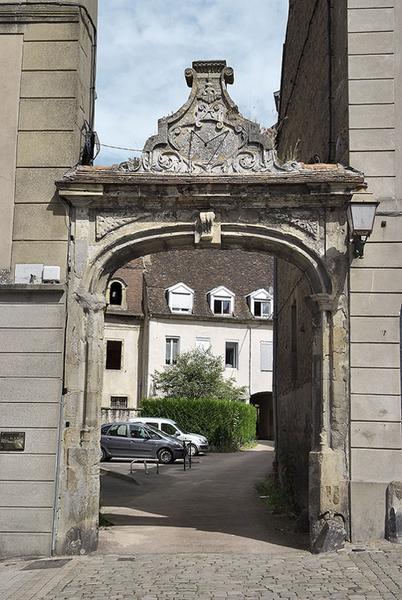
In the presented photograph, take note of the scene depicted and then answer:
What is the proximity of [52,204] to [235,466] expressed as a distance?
16.5 meters

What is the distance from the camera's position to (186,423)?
3341 centimetres

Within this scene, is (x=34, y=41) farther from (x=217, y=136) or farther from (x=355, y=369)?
(x=355, y=369)

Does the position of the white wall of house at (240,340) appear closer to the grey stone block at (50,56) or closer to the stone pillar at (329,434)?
the grey stone block at (50,56)

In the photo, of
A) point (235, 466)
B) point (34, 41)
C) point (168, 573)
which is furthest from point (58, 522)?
point (235, 466)

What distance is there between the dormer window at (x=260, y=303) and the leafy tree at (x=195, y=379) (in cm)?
521

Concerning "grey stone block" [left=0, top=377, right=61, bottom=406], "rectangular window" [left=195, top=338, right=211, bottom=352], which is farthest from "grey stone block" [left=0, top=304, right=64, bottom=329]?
"rectangular window" [left=195, top=338, right=211, bottom=352]

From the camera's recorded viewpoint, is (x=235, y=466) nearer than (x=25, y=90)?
No

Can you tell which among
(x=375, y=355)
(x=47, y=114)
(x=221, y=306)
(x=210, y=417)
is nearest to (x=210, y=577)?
(x=375, y=355)

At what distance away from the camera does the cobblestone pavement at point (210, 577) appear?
7.19 meters

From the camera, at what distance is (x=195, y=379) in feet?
117

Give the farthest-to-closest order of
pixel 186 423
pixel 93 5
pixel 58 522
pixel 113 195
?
pixel 186 423
pixel 93 5
pixel 113 195
pixel 58 522

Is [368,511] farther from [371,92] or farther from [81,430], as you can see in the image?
[371,92]

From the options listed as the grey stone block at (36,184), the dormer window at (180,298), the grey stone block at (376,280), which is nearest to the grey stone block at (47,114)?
the grey stone block at (36,184)

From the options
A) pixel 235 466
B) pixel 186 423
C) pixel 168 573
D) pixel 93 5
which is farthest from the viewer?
pixel 186 423
